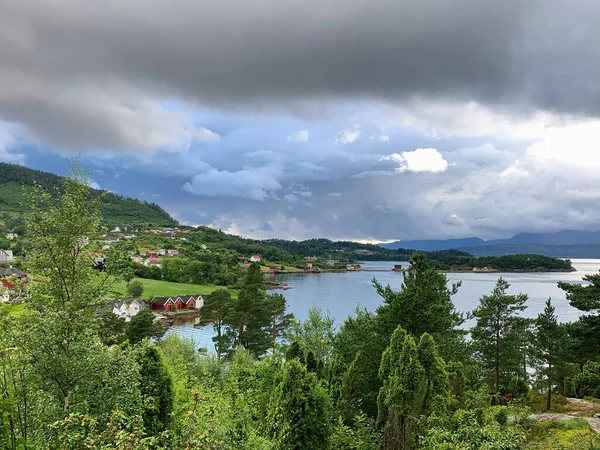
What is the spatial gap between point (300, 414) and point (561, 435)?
34.0 ft

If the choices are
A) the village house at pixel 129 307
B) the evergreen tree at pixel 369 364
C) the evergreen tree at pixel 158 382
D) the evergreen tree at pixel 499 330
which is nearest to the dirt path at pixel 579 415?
the evergreen tree at pixel 499 330

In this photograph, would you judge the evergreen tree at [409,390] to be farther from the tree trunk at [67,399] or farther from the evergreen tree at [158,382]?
the tree trunk at [67,399]

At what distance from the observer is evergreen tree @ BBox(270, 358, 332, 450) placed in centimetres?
841

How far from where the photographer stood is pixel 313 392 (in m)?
8.66

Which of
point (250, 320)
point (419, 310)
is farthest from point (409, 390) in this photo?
point (250, 320)

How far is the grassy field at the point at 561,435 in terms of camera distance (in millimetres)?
10772

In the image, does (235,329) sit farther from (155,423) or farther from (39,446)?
(39,446)

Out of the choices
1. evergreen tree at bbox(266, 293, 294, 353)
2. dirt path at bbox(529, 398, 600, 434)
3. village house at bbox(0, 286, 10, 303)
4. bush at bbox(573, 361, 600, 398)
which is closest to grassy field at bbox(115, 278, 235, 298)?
evergreen tree at bbox(266, 293, 294, 353)

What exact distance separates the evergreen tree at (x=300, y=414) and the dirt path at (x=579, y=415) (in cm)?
1163

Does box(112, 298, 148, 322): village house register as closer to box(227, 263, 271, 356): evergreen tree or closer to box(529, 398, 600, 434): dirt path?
box(227, 263, 271, 356): evergreen tree

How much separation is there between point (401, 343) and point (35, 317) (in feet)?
29.3

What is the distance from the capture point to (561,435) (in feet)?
41.9

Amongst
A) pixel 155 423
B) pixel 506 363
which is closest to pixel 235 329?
pixel 506 363

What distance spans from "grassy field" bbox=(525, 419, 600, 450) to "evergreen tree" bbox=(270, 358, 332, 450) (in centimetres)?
647
